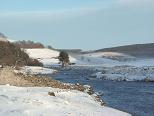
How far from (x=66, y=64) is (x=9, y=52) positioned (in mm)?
31926

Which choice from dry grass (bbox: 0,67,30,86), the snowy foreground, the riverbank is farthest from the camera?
dry grass (bbox: 0,67,30,86)

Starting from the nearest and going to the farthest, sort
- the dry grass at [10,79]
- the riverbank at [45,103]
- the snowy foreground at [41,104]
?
1. the snowy foreground at [41,104]
2. the riverbank at [45,103]
3. the dry grass at [10,79]

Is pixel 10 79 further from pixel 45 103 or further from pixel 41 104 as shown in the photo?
pixel 41 104

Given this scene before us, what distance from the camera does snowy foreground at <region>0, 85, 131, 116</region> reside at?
810 inches

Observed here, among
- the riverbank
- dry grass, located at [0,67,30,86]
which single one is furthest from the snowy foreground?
dry grass, located at [0,67,30,86]

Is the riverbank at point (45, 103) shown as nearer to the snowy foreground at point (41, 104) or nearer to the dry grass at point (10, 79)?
the snowy foreground at point (41, 104)

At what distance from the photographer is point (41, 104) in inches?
864

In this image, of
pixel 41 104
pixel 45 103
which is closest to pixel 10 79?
pixel 45 103

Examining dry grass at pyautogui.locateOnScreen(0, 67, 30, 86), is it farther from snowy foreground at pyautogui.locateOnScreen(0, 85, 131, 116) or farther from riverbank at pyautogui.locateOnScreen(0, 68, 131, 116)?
snowy foreground at pyautogui.locateOnScreen(0, 85, 131, 116)

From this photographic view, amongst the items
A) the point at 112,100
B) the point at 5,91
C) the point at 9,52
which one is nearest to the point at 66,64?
the point at 9,52

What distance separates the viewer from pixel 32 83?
3003 cm

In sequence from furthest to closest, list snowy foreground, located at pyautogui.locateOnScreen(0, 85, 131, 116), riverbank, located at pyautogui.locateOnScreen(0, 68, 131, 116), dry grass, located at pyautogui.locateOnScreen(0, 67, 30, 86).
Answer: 1. dry grass, located at pyautogui.locateOnScreen(0, 67, 30, 86)
2. riverbank, located at pyautogui.locateOnScreen(0, 68, 131, 116)
3. snowy foreground, located at pyautogui.locateOnScreen(0, 85, 131, 116)

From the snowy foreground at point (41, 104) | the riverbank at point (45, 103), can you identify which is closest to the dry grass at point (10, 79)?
the riverbank at point (45, 103)

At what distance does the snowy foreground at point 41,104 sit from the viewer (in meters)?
20.6
